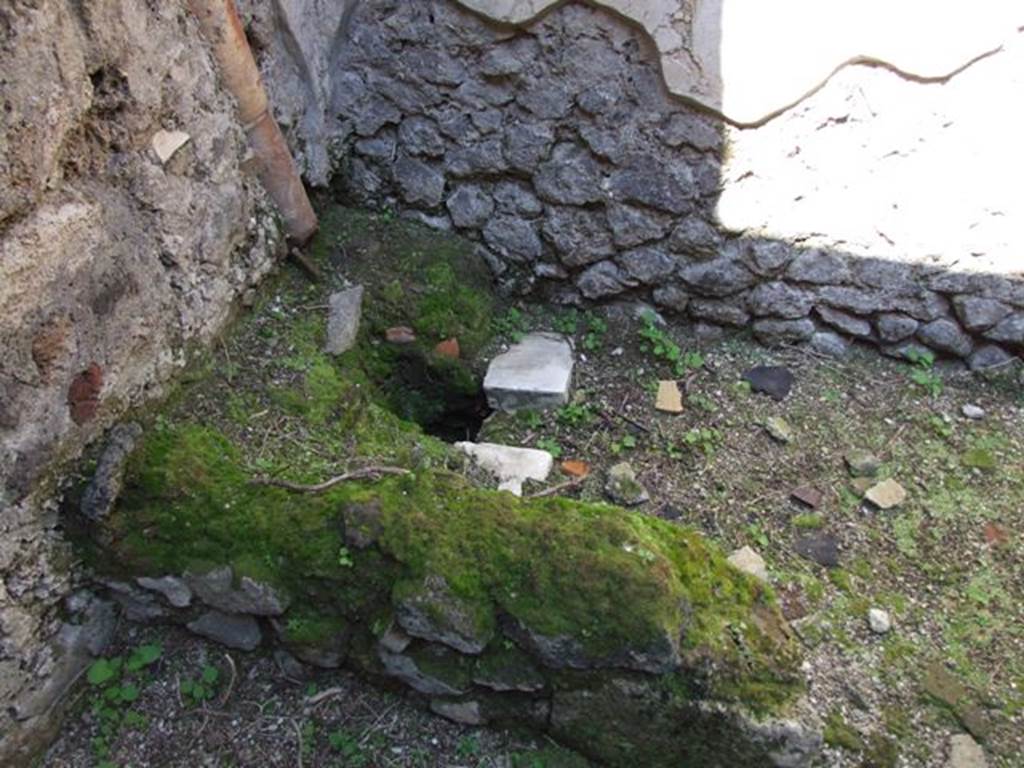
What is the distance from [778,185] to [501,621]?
65.5 inches

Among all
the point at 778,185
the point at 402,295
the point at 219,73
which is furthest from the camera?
the point at 402,295

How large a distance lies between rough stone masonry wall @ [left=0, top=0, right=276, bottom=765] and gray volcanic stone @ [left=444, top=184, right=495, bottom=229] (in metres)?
0.94

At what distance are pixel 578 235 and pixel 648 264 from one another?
0.87 feet

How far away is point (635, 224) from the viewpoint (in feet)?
9.09

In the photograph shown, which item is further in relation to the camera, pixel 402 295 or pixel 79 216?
pixel 402 295

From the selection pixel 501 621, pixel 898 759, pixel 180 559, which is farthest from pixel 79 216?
pixel 898 759

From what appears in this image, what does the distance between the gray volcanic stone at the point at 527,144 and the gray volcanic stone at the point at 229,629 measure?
1.73 m

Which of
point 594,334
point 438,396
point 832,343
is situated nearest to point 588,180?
point 594,334

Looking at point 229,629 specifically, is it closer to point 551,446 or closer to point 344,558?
point 344,558

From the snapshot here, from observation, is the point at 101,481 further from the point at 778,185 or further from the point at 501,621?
the point at 778,185

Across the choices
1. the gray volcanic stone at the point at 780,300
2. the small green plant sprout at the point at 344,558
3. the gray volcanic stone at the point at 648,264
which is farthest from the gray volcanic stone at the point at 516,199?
the small green plant sprout at the point at 344,558

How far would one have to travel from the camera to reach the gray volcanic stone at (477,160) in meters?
2.84

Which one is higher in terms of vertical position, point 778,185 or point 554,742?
point 778,185

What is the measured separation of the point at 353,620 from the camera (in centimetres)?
187
